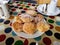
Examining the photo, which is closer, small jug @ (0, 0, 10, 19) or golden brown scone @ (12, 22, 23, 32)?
golden brown scone @ (12, 22, 23, 32)

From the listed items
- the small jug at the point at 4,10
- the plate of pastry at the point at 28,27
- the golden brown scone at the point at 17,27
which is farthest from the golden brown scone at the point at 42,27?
the small jug at the point at 4,10

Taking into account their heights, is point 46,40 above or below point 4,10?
below

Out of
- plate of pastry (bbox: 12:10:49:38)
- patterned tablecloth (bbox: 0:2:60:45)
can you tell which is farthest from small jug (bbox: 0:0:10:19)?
plate of pastry (bbox: 12:10:49:38)

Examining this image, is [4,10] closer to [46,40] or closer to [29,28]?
[29,28]

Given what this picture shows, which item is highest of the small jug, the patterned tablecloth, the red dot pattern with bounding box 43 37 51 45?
the small jug

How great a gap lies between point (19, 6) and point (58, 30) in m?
0.46

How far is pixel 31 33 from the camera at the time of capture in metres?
0.62

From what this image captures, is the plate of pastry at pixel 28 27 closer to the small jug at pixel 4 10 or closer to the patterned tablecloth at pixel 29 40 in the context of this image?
the patterned tablecloth at pixel 29 40

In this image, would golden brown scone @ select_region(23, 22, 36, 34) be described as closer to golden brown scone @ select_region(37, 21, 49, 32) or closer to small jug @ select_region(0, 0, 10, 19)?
golden brown scone @ select_region(37, 21, 49, 32)

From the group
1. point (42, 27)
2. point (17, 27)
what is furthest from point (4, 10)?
point (42, 27)

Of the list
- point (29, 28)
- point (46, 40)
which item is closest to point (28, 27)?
point (29, 28)

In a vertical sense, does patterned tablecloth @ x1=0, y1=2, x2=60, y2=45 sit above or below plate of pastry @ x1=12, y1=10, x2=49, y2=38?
below

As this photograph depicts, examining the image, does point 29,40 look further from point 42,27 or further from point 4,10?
point 4,10

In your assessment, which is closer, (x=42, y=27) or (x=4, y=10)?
(x=42, y=27)
